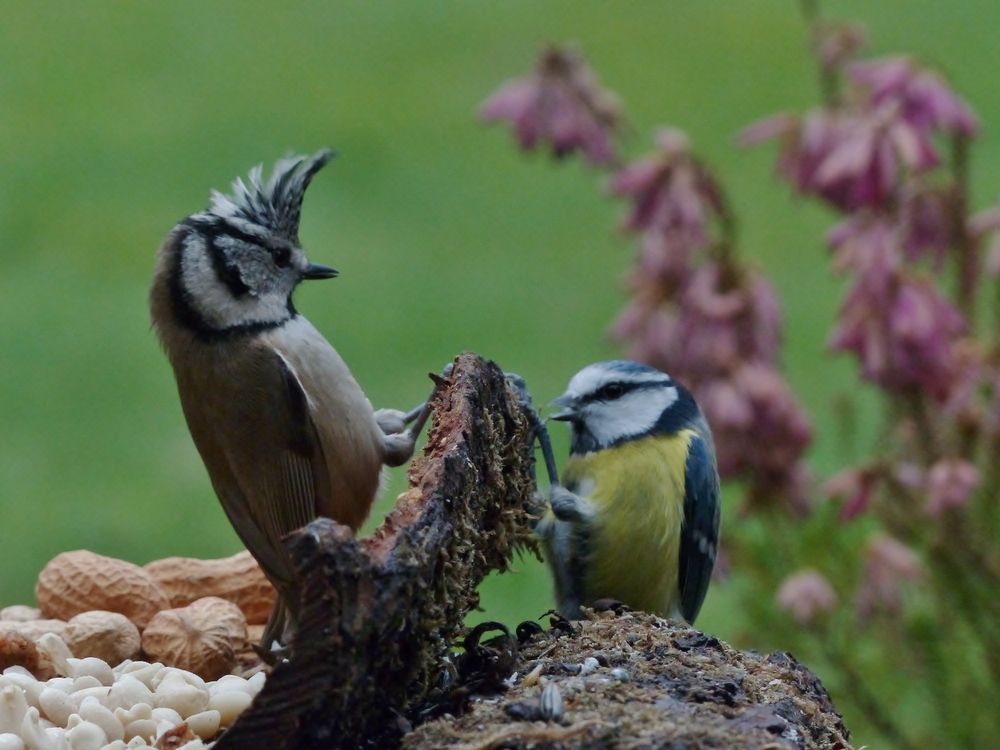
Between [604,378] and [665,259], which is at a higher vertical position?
[665,259]

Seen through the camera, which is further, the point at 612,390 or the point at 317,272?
the point at 612,390

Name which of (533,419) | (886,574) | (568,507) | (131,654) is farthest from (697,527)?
(131,654)

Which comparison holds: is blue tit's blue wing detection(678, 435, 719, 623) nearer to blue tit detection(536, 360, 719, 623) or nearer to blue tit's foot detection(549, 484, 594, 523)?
blue tit detection(536, 360, 719, 623)

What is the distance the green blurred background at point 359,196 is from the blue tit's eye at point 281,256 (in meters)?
1.92

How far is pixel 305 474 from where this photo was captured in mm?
2531

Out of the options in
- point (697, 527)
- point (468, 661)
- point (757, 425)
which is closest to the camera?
point (468, 661)

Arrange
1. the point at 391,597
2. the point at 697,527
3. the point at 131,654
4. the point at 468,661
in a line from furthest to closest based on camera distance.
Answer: the point at 697,527
the point at 131,654
the point at 468,661
the point at 391,597

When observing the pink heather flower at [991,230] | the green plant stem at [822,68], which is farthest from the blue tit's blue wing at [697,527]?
the green plant stem at [822,68]

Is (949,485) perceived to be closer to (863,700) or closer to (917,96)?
(863,700)

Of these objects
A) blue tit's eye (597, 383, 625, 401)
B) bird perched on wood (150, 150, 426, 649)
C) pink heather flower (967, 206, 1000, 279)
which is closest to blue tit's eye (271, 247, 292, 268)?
bird perched on wood (150, 150, 426, 649)

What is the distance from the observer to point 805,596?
3.45 metres

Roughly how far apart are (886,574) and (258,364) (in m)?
1.62

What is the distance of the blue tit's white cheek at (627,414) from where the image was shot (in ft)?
9.07

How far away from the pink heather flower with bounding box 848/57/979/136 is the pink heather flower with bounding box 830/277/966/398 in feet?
1.15
